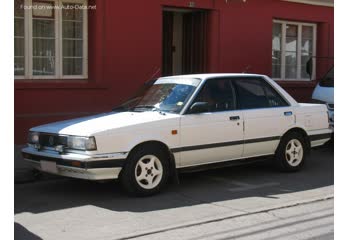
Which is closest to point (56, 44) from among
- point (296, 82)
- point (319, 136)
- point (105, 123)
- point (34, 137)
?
point (34, 137)

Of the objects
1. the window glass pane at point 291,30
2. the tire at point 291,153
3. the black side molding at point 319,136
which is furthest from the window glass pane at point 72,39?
A: the window glass pane at point 291,30

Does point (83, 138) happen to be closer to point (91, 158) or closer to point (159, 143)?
point (91, 158)

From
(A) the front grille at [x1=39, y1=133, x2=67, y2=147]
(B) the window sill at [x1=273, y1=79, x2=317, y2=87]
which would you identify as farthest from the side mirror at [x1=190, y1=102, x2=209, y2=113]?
(B) the window sill at [x1=273, y1=79, x2=317, y2=87]

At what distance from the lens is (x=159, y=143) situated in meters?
6.93

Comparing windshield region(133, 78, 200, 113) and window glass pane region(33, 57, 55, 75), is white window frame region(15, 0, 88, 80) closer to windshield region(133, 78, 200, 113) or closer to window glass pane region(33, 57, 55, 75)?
window glass pane region(33, 57, 55, 75)

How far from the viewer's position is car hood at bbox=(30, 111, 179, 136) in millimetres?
6617

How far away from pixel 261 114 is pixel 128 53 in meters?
4.04

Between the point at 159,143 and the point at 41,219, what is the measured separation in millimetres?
1833

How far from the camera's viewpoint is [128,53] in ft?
36.2

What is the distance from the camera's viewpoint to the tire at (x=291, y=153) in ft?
27.3

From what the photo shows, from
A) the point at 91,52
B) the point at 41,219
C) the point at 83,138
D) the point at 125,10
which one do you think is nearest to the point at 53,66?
the point at 91,52

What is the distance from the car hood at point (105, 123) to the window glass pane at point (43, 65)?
347 centimetres

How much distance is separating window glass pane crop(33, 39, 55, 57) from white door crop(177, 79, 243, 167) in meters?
4.26

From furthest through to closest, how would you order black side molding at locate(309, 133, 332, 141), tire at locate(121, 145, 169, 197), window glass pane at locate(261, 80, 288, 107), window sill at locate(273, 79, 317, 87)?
window sill at locate(273, 79, 317, 87)
black side molding at locate(309, 133, 332, 141)
window glass pane at locate(261, 80, 288, 107)
tire at locate(121, 145, 169, 197)
